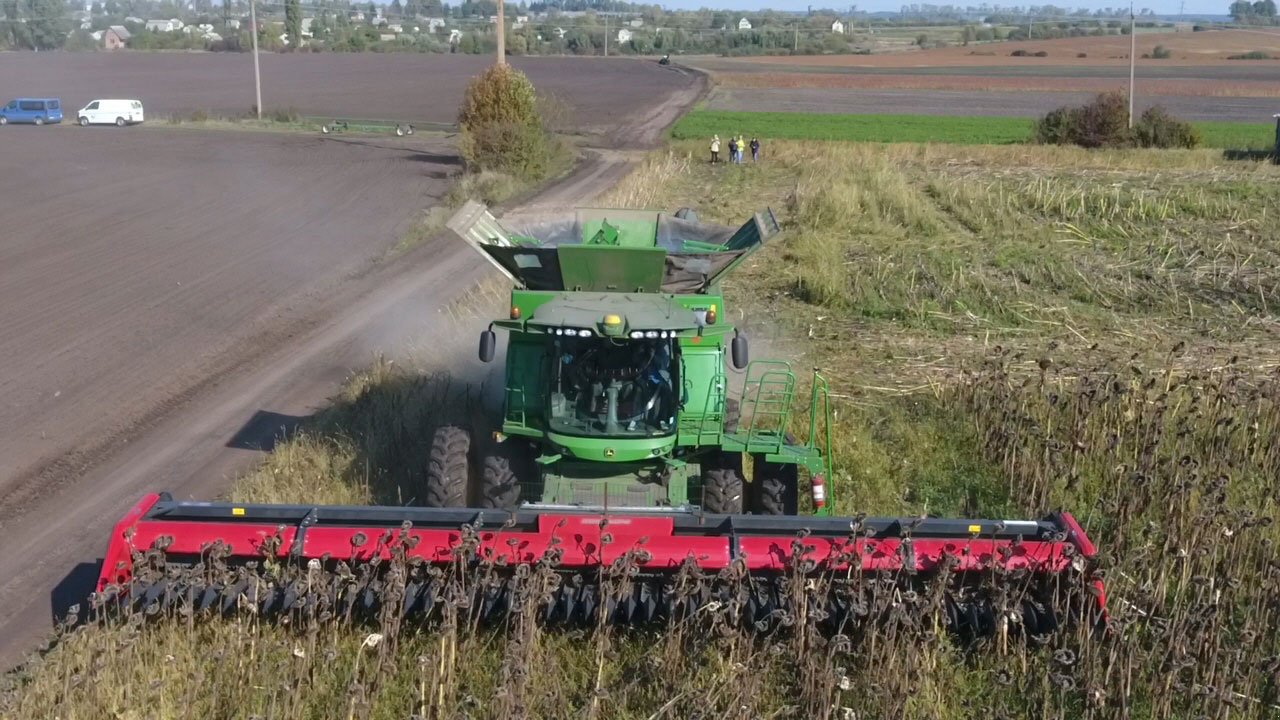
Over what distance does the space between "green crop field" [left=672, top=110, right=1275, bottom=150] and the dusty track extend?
93.0 ft

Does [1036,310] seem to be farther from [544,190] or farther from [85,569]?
[544,190]

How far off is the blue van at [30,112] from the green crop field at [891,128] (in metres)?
29.0

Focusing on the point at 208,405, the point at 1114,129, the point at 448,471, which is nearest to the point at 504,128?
the point at 208,405

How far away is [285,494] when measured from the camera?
11.6 m

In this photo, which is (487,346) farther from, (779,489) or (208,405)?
(208,405)

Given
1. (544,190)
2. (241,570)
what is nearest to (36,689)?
(241,570)

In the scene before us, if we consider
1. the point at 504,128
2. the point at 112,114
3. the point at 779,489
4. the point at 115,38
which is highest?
the point at 115,38

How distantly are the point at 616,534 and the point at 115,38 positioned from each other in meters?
140

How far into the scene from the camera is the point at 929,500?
11.6m

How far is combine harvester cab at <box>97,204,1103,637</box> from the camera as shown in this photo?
→ 8.16 metres

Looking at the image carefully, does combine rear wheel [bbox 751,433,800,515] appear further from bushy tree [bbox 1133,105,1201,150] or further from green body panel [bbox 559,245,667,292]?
bushy tree [bbox 1133,105,1201,150]

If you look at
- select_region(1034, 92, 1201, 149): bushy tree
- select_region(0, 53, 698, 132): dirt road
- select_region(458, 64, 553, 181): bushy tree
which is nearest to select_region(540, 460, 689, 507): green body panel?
select_region(458, 64, 553, 181): bushy tree

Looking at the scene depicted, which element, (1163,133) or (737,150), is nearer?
(737,150)

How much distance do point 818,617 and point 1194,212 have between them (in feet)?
74.4
